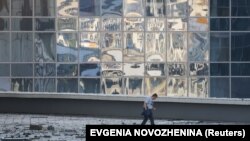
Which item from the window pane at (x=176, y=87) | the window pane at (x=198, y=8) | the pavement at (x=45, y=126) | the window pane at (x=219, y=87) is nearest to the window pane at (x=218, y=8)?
the window pane at (x=198, y=8)

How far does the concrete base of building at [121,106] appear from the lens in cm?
2661

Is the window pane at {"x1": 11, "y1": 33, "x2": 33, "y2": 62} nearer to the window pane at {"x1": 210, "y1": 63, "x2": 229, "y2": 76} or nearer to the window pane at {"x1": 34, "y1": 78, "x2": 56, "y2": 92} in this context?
the window pane at {"x1": 34, "y1": 78, "x2": 56, "y2": 92}

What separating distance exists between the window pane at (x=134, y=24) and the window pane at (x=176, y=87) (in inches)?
101

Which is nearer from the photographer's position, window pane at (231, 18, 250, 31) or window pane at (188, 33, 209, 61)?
window pane at (231, 18, 250, 31)

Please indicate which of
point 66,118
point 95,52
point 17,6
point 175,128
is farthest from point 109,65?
point 175,128

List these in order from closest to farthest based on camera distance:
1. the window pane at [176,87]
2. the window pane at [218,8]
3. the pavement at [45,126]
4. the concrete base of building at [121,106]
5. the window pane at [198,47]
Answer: the pavement at [45,126]
the concrete base of building at [121,106]
the window pane at [218,8]
the window pane at [198,47]
the window pane at [176,87]

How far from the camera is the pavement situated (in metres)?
19.5

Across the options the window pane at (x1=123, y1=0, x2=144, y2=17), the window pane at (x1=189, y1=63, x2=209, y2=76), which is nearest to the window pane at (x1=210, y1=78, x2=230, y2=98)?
the window pane at (x1=189, y1=63, x2=209, y2=76)

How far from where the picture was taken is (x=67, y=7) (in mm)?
27078

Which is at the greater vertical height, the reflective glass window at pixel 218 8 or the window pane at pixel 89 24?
the reflective glass window at pixel 218 8

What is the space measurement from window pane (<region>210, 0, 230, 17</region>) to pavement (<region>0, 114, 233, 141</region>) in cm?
477

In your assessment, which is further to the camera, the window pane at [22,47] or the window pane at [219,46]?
the window pane at [22,47]

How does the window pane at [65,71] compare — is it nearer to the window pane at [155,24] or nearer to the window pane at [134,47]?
the window pane at [134,47]

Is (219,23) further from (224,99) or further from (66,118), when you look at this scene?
(66,118)
